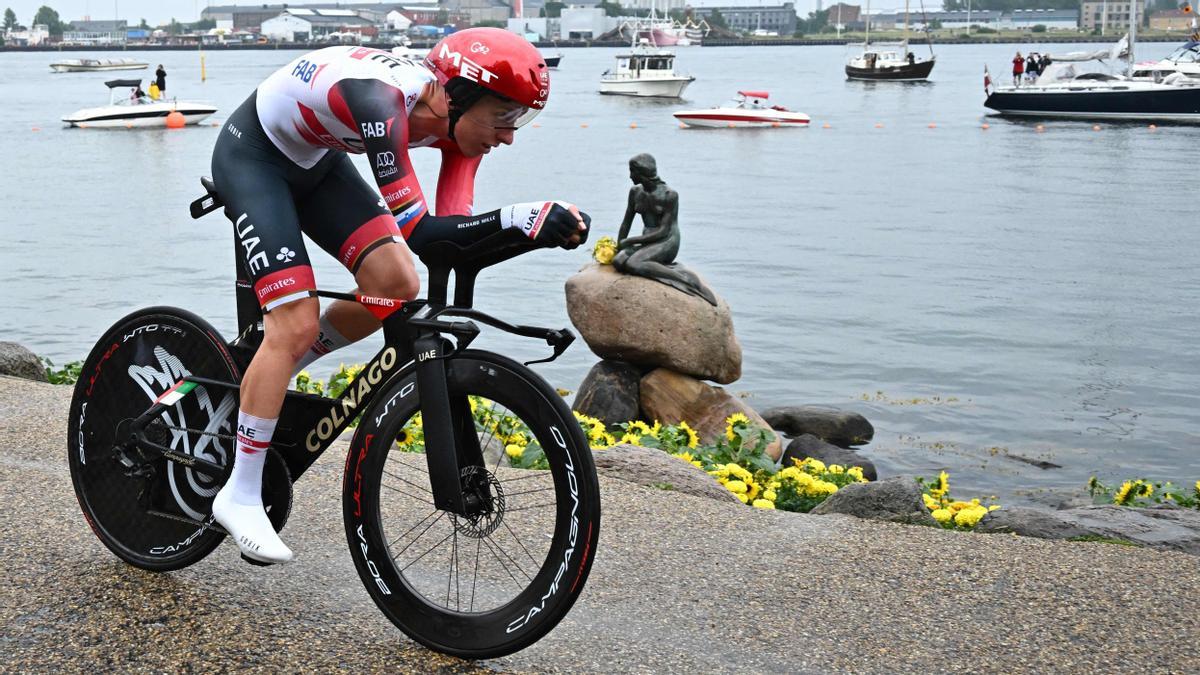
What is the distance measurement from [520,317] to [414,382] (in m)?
14.0

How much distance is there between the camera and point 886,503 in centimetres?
609

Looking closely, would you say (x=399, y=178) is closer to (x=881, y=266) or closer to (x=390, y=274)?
(x=390, y=274)

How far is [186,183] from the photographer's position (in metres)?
37.2

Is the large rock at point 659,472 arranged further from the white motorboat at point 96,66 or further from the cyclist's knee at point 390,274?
the white motorboat at point 96,66

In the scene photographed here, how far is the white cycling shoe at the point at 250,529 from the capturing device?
414 cm

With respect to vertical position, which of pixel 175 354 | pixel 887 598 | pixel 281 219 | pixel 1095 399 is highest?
pixel 281 219

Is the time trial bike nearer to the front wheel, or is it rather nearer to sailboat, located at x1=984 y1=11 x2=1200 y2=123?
the front wheel

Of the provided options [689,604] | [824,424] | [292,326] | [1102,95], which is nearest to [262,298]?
[292,326]

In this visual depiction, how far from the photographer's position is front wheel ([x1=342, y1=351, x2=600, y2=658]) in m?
3.66

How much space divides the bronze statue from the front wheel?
6791 mm

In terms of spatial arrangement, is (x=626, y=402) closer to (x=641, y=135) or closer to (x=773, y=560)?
(x=773, y=560)

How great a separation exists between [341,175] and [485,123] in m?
0.67

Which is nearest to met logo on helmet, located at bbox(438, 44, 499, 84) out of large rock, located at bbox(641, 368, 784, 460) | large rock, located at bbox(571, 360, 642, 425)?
large rock, located at bbox(571, 360, 642, 425)

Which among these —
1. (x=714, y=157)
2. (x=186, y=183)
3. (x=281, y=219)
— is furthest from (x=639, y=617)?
(x=714, y=157)
